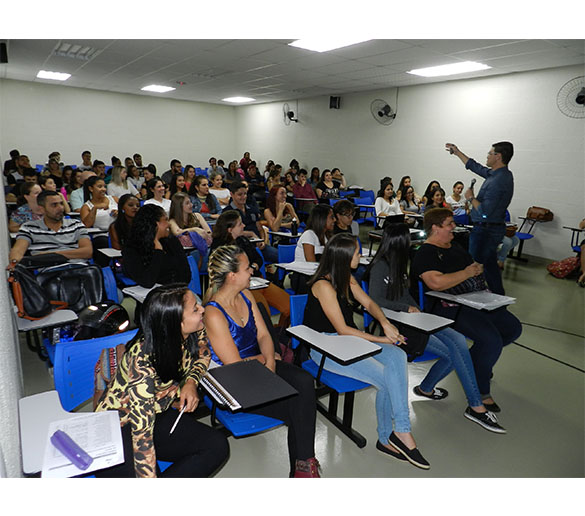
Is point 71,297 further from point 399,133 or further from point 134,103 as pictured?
point 134,103

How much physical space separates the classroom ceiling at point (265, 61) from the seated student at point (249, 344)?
4036 mm

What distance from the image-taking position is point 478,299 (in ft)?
8.54

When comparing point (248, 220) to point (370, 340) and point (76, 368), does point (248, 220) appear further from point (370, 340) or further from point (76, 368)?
point (76, 368)

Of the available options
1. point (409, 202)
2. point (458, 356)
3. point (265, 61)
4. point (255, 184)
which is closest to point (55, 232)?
point (458, 356)

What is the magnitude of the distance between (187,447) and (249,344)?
609 millimetres

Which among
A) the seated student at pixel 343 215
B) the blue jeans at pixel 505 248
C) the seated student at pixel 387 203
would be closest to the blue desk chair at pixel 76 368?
the seated student at pixel 343 215

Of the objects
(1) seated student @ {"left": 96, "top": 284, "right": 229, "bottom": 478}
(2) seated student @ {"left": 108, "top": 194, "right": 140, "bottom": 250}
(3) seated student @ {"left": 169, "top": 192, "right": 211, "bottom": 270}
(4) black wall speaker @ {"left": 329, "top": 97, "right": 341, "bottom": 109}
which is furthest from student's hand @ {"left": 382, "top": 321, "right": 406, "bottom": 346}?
(4) black wall speaker @ {"left": 329, "top": 97, "right": 341, "bottom": 109}

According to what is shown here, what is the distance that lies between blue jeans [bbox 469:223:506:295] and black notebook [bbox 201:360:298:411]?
10.3ft

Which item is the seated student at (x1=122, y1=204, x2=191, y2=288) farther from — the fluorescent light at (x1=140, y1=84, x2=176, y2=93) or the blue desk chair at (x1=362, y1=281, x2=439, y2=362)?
the fluorescent light at (x1=140, y1=84, x2=176, y2=93)

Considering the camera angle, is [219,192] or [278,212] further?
[219,192]

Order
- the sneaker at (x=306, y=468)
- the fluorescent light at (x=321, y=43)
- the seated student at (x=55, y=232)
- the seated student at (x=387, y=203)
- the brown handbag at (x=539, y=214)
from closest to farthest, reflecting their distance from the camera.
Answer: the sneaker at (x=306, y=468), the seated student at (x=55, y=232), the fluorescent light at (x=321, y=43), the brown handbag at (x=539, y=214), the seated student at (x=387, y=203)

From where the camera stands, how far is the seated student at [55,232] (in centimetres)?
343

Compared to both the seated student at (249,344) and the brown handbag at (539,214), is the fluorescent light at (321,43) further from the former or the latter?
the seated student at (249,344)

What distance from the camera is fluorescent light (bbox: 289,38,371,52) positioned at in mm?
5062
